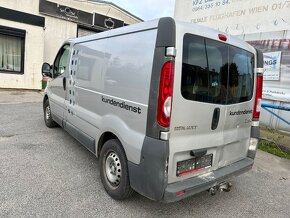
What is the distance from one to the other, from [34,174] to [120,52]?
218 cm

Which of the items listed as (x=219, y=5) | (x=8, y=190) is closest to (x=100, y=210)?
(x=8, y=190)

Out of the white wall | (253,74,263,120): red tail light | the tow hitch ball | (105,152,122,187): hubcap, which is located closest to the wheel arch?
(105,152,122,187): hubcap

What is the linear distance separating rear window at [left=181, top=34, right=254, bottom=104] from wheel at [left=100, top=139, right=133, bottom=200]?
1079 mm

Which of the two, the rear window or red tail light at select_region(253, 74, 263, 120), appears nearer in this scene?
the rear window

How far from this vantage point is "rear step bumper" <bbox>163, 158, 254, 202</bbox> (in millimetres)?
2426

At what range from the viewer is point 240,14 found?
8062 millimetres

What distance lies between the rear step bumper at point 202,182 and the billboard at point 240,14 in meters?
5.55

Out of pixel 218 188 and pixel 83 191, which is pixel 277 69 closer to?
pixel 218 188

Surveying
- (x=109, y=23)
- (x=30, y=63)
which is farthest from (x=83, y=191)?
(x=109, y=23)

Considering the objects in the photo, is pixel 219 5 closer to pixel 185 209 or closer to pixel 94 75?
pixel 94 75

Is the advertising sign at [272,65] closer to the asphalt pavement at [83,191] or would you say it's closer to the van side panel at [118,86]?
the asphalt pavement at [83,191]

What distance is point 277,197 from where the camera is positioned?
11.5 ft

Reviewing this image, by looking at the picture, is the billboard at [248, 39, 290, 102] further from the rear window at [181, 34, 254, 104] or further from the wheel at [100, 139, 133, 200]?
the wheel at [100, 139, 133, 200]

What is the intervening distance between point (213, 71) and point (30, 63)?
12.7 meters
